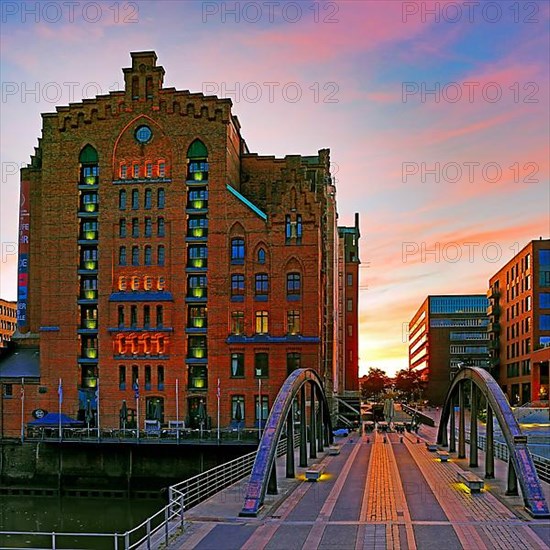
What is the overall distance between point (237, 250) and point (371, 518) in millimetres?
55236

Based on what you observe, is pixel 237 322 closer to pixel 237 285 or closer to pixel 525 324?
pixel 237 285

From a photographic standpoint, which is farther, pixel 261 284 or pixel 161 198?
pixel 161 198

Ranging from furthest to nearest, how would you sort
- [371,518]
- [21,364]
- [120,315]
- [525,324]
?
1. [525,324]
2. [21,364]
3. [120,315]
4. [371,518]

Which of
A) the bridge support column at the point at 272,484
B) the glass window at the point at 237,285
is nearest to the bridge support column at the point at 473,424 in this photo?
the bridge support column at the point at 272,484

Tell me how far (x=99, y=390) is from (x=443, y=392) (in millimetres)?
111983

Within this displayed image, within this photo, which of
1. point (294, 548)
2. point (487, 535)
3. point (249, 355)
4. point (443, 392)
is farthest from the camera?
point (443, 392)

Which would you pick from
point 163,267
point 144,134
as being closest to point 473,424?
point 163,267

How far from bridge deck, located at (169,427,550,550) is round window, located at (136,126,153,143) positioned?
5028 centimetres

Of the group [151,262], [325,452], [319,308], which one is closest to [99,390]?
[151,262]

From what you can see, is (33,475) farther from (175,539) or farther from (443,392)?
(443,392)

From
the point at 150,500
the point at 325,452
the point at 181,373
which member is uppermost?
the point at 181,373

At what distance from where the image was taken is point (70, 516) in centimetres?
6034

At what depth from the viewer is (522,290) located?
4710 inches

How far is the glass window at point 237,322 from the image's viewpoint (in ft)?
274
